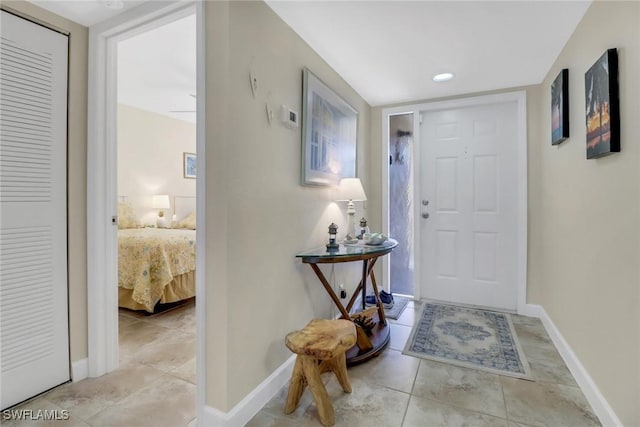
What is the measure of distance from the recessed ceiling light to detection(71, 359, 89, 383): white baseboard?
3270 millimetres

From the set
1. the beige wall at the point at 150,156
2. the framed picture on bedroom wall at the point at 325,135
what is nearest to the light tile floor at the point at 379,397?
the framed picture on bedroom wall at the point at 325,135

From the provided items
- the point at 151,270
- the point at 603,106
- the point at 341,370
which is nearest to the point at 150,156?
the point at 151,270

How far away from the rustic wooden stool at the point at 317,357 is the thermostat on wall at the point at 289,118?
117 centimetres

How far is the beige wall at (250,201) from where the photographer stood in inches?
55.2

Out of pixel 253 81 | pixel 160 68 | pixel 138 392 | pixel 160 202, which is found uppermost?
pixel 160 68

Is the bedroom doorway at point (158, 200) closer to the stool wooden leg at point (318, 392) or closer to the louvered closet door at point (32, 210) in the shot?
the louvered closet door at point (32, 210)

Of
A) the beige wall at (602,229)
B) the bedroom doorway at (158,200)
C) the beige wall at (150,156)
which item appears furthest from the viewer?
the beige wall at (150,156)

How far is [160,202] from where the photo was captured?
4.50m

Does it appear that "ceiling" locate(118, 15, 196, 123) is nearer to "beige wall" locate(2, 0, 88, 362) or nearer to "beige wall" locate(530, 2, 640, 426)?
"beige wall" locate(2, 0, 88, 362)

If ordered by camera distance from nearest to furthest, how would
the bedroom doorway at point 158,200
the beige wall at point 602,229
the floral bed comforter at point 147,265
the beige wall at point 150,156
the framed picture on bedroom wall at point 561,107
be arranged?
the beige wall at point 602,229 → the framed picture on bedroom wall at point 561,107 → the bedroom doorway at point 158,200 → the floral bed comforter at point 147,265 → the beige wall at point 150,156

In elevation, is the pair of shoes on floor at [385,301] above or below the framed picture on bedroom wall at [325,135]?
below

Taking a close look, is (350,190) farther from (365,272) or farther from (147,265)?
(147,265)

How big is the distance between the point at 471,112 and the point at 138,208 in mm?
4403

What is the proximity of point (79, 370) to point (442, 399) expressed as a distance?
2.09 metres
